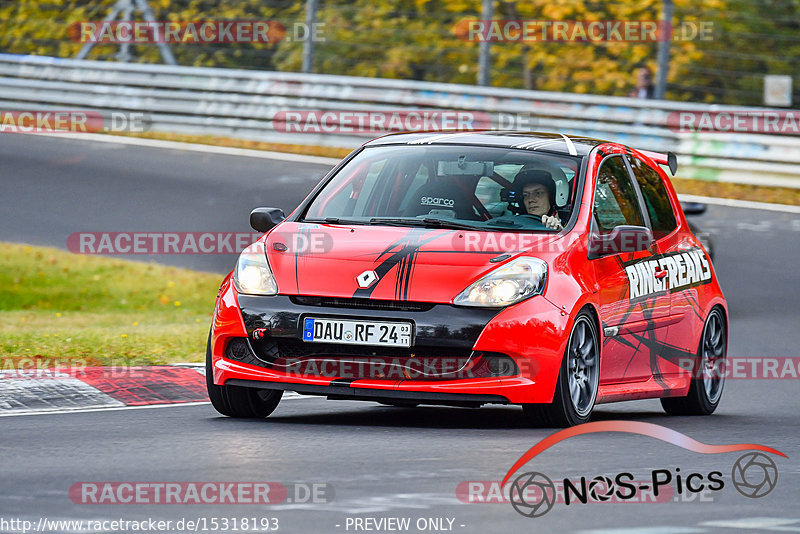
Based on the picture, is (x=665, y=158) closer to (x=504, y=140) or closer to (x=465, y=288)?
(x=504, y=140)

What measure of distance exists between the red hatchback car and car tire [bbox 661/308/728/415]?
0.66 ft

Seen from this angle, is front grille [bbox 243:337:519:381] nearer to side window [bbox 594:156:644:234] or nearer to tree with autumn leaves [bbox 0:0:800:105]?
side window [bbox 594:156:644:234]

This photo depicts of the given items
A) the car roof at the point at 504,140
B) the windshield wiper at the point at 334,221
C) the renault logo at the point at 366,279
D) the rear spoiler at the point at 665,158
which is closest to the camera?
the renault logo at the point at 366,279

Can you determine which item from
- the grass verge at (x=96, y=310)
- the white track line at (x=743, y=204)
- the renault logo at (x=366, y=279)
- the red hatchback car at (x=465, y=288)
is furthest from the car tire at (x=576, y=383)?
the white track line at (x=743, y=204)

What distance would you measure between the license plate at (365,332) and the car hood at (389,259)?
134 millimetres

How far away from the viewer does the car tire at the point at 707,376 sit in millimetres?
9938

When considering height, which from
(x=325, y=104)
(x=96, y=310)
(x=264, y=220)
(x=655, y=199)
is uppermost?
(x=325, y=104)

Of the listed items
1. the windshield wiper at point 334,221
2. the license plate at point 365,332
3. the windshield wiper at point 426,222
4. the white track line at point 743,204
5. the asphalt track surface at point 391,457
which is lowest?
the asphalt track surface at point 391,457

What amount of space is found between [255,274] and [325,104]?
17013mm

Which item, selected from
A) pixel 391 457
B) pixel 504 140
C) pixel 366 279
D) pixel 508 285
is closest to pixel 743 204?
pixel 504 140

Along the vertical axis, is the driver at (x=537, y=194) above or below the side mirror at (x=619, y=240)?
above

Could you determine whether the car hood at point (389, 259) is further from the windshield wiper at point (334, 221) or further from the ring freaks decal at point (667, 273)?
the ring freaks decal at point (667, 273)

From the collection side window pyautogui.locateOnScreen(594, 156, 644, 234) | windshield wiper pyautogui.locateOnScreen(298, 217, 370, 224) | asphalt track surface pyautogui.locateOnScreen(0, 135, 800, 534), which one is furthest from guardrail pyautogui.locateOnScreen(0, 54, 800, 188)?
windshield wiper pyautogui.locateOnScreen(298, 217, 370, 224)

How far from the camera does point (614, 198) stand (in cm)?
930
